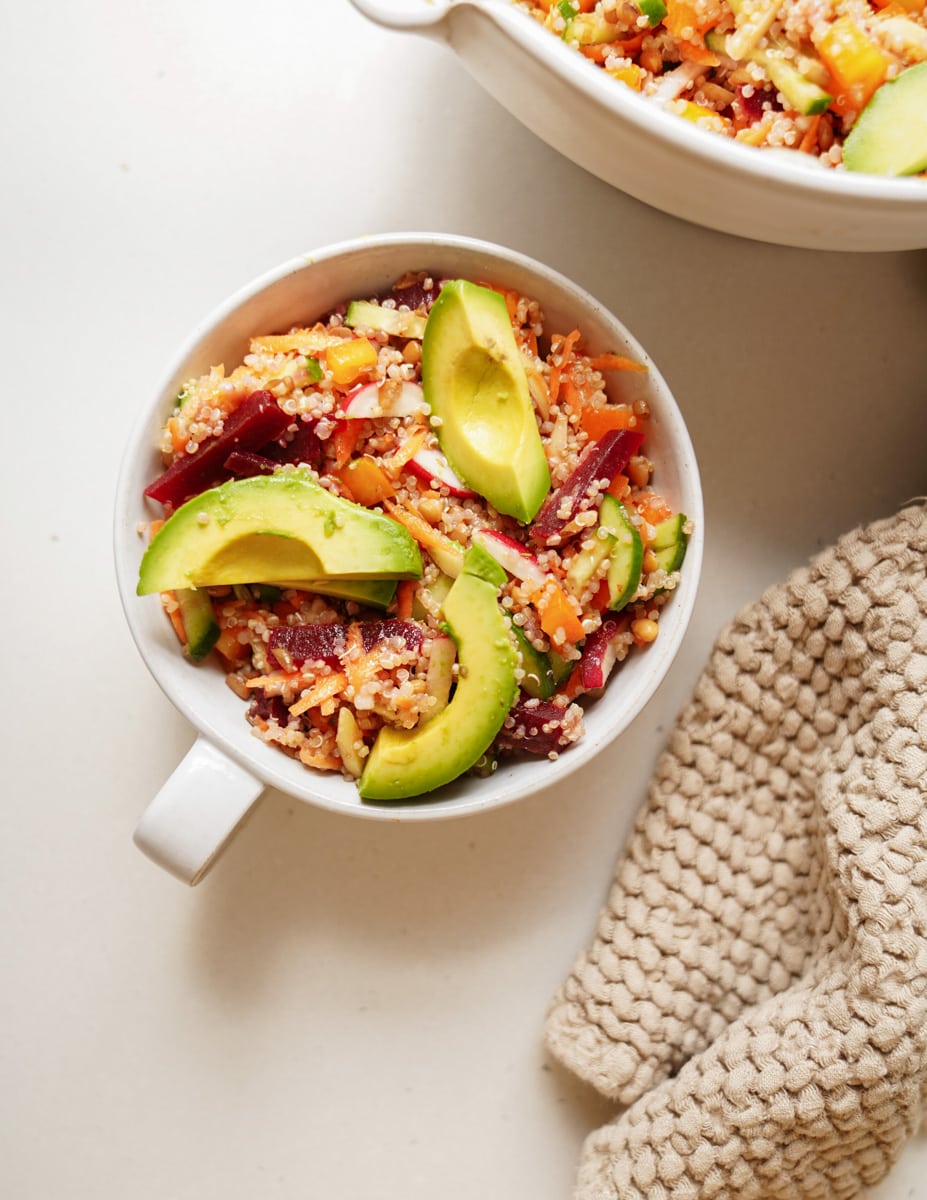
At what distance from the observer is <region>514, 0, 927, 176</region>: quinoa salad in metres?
0.94

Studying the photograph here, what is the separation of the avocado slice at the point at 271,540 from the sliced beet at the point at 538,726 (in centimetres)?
17

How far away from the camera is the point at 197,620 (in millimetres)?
1032

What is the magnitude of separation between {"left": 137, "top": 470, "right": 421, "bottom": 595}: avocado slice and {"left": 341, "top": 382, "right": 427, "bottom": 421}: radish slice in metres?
0.09

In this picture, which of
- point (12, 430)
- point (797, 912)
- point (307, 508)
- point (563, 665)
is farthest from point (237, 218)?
point (797, 912)

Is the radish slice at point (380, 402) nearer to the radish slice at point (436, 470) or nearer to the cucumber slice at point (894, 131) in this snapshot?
the radish slice at point (436, 470)

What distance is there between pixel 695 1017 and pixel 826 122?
91 centimetres

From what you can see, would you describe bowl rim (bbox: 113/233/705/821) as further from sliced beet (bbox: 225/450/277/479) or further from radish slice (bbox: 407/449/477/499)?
radish slice (bbox: 407/449/477/499)

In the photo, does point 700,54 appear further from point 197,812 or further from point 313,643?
point 197,812

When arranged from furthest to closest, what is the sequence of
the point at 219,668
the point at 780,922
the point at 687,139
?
the point at 780,922 < the point at 219,668 < the point at 687,139

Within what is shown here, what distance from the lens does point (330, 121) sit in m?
1.22

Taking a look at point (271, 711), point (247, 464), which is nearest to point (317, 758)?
point (271, 711)

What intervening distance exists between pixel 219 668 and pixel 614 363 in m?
0.48

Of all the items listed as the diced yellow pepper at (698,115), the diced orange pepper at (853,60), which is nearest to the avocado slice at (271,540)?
the diced yellow pepper at (698,115)

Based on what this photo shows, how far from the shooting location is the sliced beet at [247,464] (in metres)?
1.00
